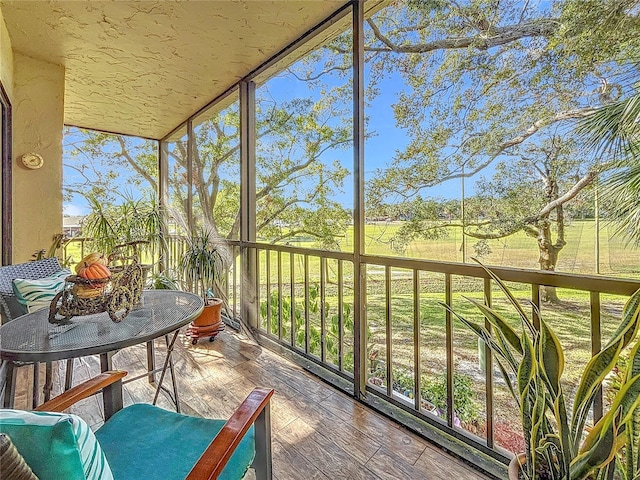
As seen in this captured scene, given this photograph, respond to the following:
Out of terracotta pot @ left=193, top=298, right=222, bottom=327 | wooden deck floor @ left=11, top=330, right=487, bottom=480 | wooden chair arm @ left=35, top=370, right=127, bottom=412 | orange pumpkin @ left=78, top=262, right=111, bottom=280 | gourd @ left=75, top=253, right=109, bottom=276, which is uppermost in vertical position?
gourd @ left=75, top=253, right=109, bottom=276

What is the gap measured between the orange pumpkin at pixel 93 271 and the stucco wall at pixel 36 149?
2.33 m

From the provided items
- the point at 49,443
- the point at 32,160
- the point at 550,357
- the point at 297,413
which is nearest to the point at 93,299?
the point at 49,443

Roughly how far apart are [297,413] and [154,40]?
9.60ft

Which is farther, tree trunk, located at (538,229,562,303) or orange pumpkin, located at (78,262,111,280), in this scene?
tree trunk, located at (538,229,562,303)

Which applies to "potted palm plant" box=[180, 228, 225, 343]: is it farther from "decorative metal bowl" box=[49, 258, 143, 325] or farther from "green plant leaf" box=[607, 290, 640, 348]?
"green plant leaf" box=[607, 290, 640, 348]

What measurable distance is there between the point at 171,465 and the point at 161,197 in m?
4.85

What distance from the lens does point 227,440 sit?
2.55 ft

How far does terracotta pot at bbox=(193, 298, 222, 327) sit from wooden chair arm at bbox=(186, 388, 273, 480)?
2.09 meters

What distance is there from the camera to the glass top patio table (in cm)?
103

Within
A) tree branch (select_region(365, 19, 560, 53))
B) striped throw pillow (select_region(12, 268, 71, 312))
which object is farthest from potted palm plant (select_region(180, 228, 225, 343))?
tree branch (select_region(365, 19, 560, 53))

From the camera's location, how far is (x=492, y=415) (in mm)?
1441

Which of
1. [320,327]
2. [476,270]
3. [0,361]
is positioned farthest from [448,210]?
[0,361]

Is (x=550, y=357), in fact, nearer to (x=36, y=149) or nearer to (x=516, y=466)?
(x=516, y=466)

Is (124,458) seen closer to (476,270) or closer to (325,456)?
(325,456)
